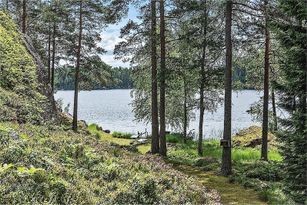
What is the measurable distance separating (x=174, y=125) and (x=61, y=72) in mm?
10721

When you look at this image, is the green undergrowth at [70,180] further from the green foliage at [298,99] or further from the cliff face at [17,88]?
the cliff face at [17,88]

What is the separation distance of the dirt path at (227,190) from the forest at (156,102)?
0.04m

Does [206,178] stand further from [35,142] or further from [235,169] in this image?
[35,142]

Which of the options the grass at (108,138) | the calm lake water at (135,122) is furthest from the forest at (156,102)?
the calm lake water at (135,122)

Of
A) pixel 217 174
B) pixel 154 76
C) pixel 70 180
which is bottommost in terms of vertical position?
pixel 217 174

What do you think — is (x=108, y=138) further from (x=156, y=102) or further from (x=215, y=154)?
(x=156, y=102)

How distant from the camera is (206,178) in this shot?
13805mm

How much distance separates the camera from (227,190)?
1200 centimetres

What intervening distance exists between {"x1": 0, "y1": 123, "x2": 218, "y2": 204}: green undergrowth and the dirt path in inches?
28.0

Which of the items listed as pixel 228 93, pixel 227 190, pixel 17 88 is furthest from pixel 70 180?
pixel 228 93

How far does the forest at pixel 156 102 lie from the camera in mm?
7484

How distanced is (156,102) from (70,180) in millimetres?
12923

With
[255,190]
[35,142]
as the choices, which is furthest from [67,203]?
[255,190]

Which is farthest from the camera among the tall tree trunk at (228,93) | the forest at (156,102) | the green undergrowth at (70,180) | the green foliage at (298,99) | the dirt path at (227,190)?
the tall tree trunk at (228,93)
